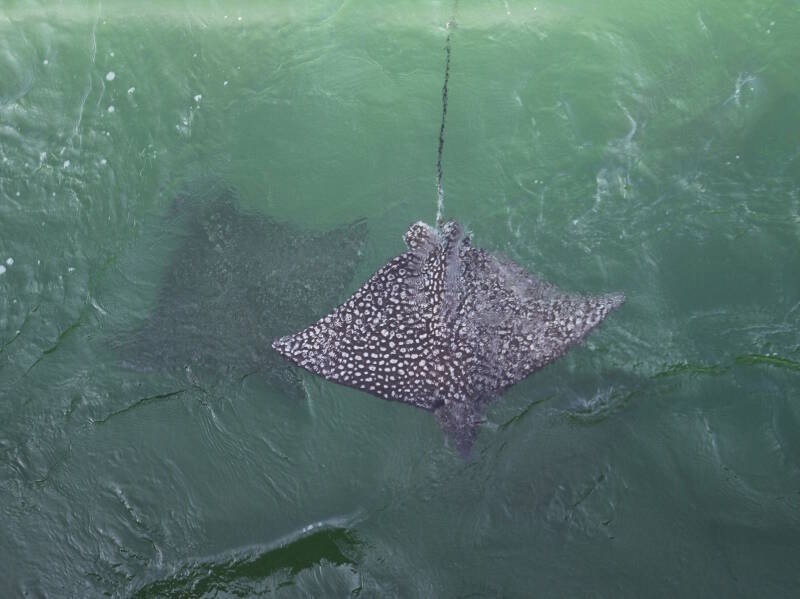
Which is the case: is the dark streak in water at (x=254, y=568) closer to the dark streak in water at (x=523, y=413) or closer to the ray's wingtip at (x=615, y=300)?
the dark streak in water at (x=523, y=413)

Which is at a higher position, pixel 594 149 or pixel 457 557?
pixel 594 149

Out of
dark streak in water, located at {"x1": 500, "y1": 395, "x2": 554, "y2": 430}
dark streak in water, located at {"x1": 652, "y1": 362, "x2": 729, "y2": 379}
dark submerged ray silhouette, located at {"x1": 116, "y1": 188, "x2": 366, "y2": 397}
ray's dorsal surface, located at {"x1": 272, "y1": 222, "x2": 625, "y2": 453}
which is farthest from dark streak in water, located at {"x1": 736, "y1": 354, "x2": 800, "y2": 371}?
dark submerged ray silhouette, located at {"x1": 116, "y1": 188, "x2": 366, "y2": 397}

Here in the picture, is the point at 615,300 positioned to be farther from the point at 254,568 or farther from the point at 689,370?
the point at 254,568

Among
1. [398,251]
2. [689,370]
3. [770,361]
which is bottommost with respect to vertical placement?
[689,370]

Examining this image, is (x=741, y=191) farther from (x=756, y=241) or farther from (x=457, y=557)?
(x=457, y=557)

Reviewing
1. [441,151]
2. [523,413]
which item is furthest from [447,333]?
[441,151]

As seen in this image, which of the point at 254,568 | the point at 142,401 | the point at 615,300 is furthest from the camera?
the point at 142,401

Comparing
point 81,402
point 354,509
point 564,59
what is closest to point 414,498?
point 354,509
